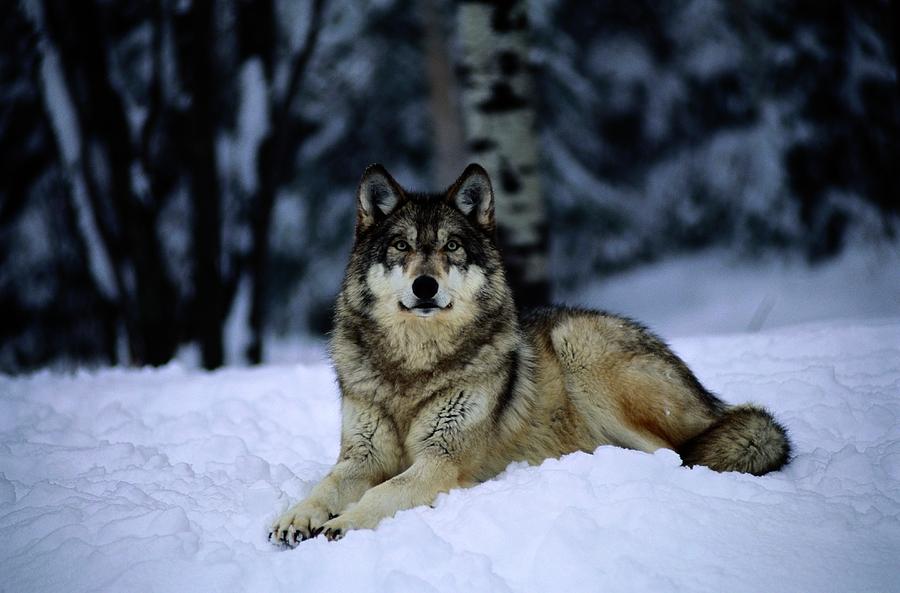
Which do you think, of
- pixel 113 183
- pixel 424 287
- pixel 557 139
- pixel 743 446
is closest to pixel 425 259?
pixel 424 287

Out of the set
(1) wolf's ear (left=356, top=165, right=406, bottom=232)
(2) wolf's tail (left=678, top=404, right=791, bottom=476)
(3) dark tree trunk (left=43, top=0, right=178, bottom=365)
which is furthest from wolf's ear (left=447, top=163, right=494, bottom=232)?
(3) dark tree trunk (left=43, top=0, right=178, bottom=365)

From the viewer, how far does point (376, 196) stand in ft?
12.8

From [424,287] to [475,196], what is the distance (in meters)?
0.82

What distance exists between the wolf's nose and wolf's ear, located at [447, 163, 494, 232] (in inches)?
27.4

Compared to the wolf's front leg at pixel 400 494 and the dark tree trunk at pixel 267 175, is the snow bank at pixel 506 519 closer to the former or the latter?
the wolf's front leg at pixel 400 494

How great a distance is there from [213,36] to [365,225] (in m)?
5.15

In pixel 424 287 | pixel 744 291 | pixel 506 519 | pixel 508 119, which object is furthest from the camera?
pixel 744 291

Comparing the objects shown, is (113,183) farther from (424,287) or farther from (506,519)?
(506,519)

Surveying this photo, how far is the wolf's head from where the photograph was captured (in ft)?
11.5

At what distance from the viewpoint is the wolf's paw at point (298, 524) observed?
2797 millimetres

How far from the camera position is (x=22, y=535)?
2.69m

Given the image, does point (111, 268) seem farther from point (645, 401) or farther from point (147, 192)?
point (645, 401)

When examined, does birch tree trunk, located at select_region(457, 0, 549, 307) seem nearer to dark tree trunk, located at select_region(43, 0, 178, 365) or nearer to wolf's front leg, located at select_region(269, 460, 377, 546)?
wolf's front leg, located at select_region(269, 460, 377, 546)

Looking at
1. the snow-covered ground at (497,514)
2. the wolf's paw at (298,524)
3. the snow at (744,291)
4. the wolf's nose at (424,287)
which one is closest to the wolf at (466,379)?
the wolf's nose at (424,287)
